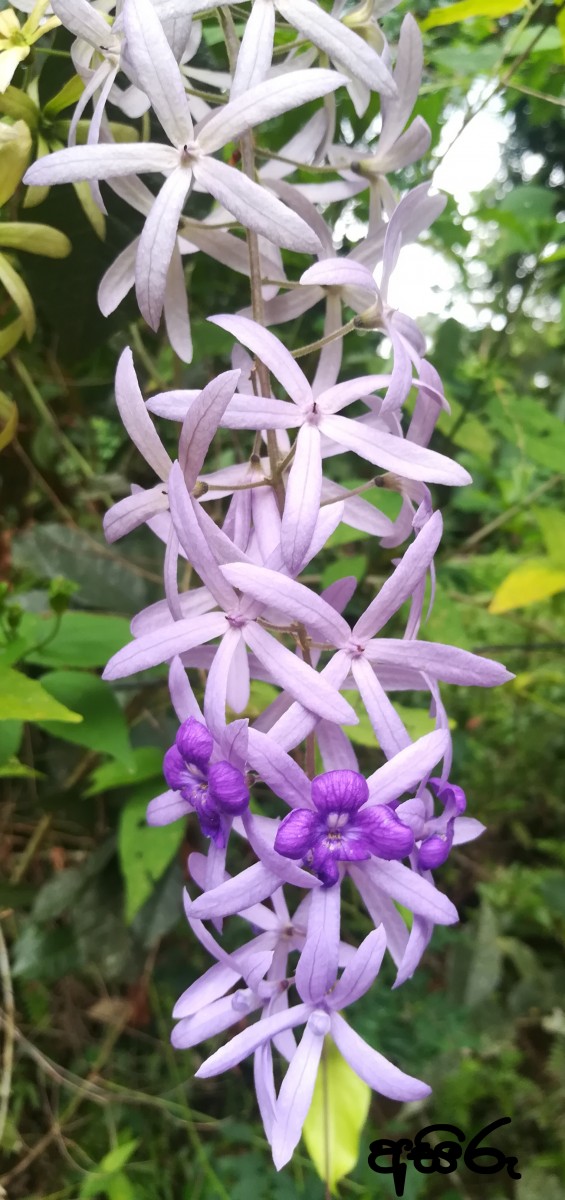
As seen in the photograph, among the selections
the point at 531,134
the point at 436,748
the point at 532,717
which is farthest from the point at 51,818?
the point at 531,134

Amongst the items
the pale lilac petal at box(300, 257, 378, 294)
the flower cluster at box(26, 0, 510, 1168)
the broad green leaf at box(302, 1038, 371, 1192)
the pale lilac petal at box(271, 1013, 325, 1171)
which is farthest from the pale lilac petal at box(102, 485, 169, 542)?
the broad green leaf at box(302, 1038, 371, 1192)

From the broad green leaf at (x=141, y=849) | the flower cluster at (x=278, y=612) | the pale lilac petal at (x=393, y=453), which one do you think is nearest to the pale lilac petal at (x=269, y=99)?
the flower cluster at (x=278, y=612)

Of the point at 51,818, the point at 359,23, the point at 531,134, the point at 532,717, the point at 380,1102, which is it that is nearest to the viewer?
the point at 359,23

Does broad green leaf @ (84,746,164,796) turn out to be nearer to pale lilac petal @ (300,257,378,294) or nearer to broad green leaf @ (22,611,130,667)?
broad green leaf @ (22,611,130,667)

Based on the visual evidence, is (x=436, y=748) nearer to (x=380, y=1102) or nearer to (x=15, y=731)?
(x=15, y=731)

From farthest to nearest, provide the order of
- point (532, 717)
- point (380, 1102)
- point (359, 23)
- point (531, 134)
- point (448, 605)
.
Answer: point (531, 134) → point (532, 717) → point (380, 1102) → point (448, 605) → point (359, 23)

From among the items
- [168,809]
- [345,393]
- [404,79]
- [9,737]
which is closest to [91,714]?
[9,737]

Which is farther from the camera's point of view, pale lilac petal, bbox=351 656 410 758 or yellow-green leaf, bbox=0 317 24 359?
yellow-green leaf, bbox=0 317 24 359

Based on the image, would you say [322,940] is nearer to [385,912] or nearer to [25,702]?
[385,912]
